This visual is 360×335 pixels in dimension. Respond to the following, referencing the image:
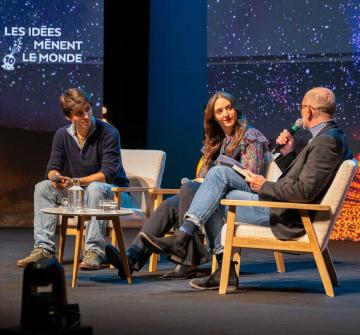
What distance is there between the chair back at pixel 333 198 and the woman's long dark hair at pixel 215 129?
33.8 inches

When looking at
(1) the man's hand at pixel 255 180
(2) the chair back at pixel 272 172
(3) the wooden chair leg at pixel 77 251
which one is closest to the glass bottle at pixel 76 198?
(3) the wooden chair leg at pixel 77 251

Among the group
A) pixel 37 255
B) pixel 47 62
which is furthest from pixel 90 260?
pixel 47 62

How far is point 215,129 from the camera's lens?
560 cm

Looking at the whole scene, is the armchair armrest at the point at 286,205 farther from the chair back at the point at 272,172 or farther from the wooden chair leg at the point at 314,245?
the chair back at the point at 272,172

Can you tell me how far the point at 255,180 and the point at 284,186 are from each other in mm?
203

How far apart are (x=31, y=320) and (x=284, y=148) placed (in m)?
2.35

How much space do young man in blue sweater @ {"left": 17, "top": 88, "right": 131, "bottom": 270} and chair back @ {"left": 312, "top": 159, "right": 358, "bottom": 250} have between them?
5.09 feet

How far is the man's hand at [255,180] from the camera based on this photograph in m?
4.88

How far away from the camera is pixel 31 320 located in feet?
9.87

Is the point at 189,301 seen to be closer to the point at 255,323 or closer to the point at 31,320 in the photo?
the point at 255,323

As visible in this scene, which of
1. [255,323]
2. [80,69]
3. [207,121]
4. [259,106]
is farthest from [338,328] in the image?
[80,69]

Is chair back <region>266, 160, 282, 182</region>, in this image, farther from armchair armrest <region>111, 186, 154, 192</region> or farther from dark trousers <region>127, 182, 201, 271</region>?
armchair armrest <region>111, 186, 154, 192</region>

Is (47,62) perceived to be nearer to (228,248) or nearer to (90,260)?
(90,260)

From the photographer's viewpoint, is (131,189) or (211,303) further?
(131,189)
